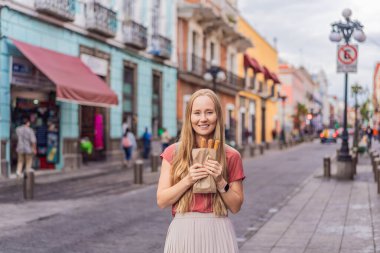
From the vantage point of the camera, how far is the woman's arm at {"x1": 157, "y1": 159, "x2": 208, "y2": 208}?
295cm

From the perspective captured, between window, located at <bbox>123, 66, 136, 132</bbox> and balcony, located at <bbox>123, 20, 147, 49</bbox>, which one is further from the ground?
balcony, located at <bbox>123, 20, 147, 49</bbox>

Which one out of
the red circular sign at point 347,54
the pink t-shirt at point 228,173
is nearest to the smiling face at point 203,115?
the pink t-shirt at point 228,173

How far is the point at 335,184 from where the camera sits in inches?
630

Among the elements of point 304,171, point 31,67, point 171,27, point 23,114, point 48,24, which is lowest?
point 304,171

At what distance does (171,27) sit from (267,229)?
21786 millimetres

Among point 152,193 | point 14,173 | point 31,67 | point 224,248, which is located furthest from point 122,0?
point 224,248

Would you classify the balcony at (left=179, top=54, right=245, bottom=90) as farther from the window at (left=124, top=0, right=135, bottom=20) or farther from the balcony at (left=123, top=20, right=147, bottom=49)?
the window at (left=124, top=0, right=135, bottom=20)

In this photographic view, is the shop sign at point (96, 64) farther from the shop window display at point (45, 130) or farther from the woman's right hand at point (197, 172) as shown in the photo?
the woman's right hand at point (197, 172)

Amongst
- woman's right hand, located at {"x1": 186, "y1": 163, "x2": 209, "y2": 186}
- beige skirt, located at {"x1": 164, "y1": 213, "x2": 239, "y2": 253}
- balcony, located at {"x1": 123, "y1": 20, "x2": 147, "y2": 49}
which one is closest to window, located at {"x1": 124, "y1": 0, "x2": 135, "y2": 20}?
balcony, located at {"x1": 123, "y1": 20, "x2": 147, "y2": 49}

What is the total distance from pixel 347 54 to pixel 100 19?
9126 millimetres

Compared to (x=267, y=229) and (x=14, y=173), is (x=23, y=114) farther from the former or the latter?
(x=267, y=229)

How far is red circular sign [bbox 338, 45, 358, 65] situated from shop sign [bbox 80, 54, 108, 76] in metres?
9.03

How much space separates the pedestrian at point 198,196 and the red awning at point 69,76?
44.6 feet

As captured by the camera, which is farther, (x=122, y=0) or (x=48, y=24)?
(x=122, y=0)
